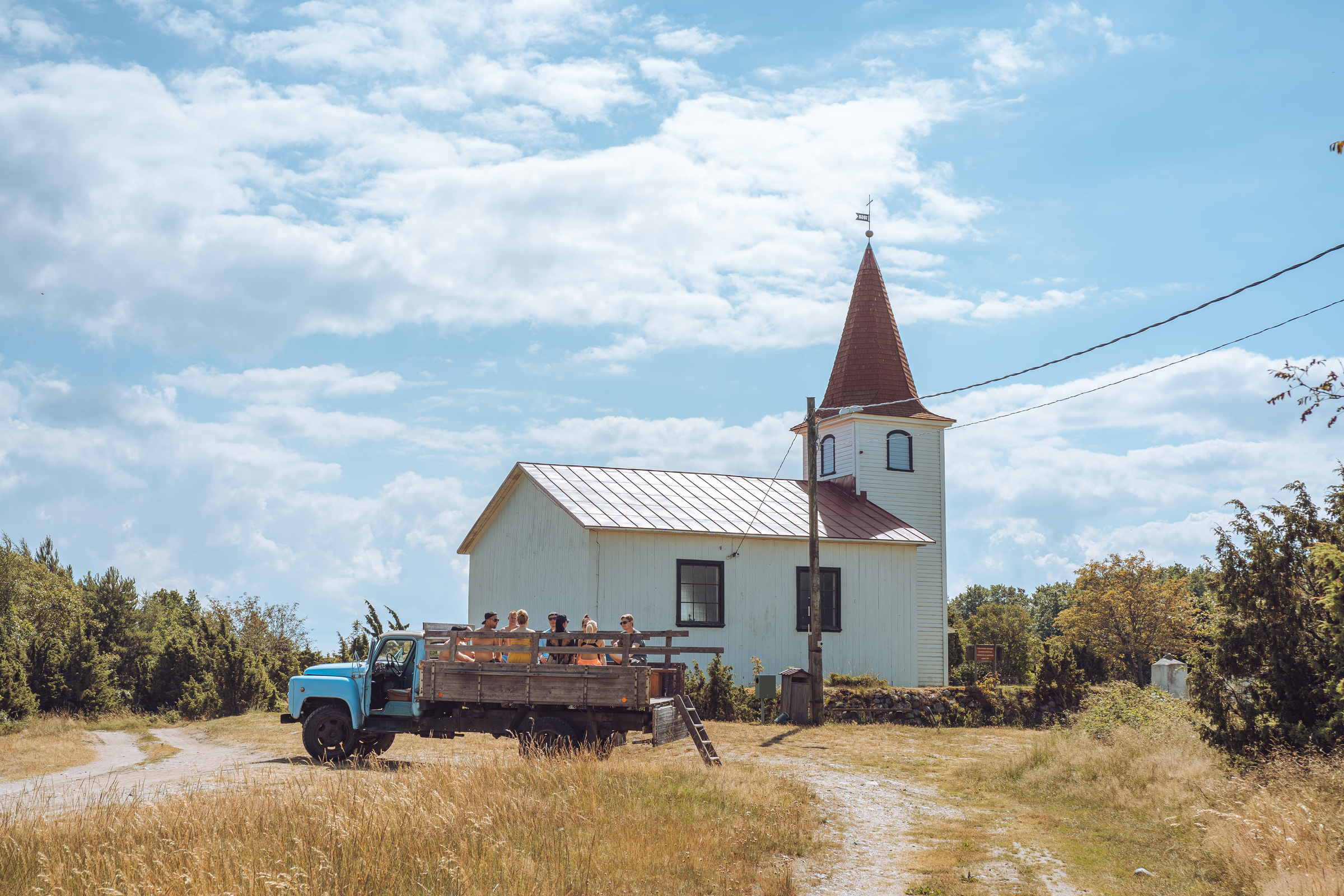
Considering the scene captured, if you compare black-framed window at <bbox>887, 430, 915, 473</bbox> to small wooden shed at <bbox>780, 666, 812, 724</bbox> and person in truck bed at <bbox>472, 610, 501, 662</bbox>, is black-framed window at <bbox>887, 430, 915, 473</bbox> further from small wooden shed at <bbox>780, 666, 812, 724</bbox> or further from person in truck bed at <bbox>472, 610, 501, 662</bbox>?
person in truck bed at <bbox>472, 610, 501, 662</bbox>

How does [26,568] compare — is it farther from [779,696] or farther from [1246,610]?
[1246,610]

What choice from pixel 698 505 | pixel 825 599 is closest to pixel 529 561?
pixel 698 505

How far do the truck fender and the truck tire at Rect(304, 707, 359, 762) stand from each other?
0.49 feet

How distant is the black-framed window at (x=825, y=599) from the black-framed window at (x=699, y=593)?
2.25 m

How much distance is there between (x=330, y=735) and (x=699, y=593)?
1201cm

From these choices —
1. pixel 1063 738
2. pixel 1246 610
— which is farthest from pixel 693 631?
pixel 1246 610

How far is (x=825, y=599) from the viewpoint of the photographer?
27.0 meters

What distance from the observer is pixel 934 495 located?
106 feet

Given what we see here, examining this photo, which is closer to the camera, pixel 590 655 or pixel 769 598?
pixel 590 655

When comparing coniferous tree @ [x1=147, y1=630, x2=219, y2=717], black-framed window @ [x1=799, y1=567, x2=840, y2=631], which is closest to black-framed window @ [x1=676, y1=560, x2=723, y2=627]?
black-framed window @ [x1=799, y1=567, x2=840, y2=631]

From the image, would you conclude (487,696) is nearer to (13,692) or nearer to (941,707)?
(941,707)

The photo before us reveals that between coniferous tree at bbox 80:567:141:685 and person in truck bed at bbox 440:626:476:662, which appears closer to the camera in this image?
person in truck bed at bbox 440:626:476:662

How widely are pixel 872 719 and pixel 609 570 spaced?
678cm

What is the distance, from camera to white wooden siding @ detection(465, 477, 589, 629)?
2530cm
